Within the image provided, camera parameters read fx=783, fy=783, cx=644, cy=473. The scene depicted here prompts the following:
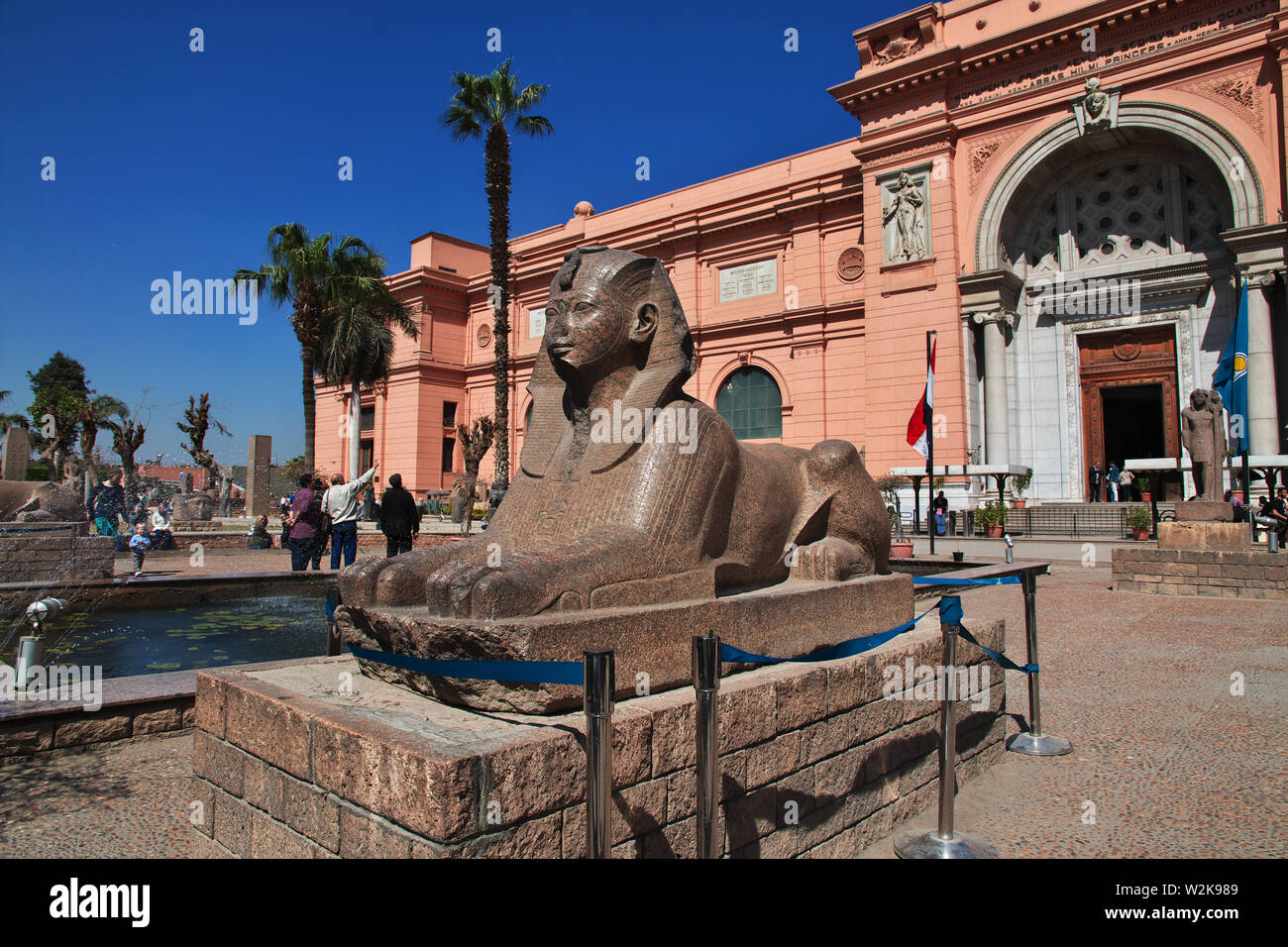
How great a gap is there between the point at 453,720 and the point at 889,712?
73.0 inches

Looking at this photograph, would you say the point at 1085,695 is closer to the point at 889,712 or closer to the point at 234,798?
the point at 889,712

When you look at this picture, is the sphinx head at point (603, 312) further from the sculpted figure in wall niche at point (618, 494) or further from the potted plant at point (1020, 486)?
the potted plant at point (1020, 486)

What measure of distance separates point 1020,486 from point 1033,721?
1662 cm

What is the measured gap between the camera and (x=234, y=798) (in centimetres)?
A: 250

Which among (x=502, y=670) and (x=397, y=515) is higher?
(x=397, y=515)


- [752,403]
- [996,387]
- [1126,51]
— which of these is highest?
[1126,51]

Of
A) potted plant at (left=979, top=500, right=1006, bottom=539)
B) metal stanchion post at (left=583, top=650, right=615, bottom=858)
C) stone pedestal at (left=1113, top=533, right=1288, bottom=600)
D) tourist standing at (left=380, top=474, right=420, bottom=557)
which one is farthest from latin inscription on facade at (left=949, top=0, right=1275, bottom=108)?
metal stanchion post at (left=583, top=650, right=615, bottom=858)

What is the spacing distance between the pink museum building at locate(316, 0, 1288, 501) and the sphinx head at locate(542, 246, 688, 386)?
1779cm

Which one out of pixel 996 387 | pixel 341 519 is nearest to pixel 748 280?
pixel 996 387

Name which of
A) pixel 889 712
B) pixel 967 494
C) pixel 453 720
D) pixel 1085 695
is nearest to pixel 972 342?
pixel 967 494

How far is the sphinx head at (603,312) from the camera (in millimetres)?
3109

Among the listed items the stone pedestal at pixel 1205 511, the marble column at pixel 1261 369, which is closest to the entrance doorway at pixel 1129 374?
the marble column at pixel 1261 369

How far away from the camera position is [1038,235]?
2041 centimetres

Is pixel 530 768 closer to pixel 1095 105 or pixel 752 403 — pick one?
pixel 1095 105
